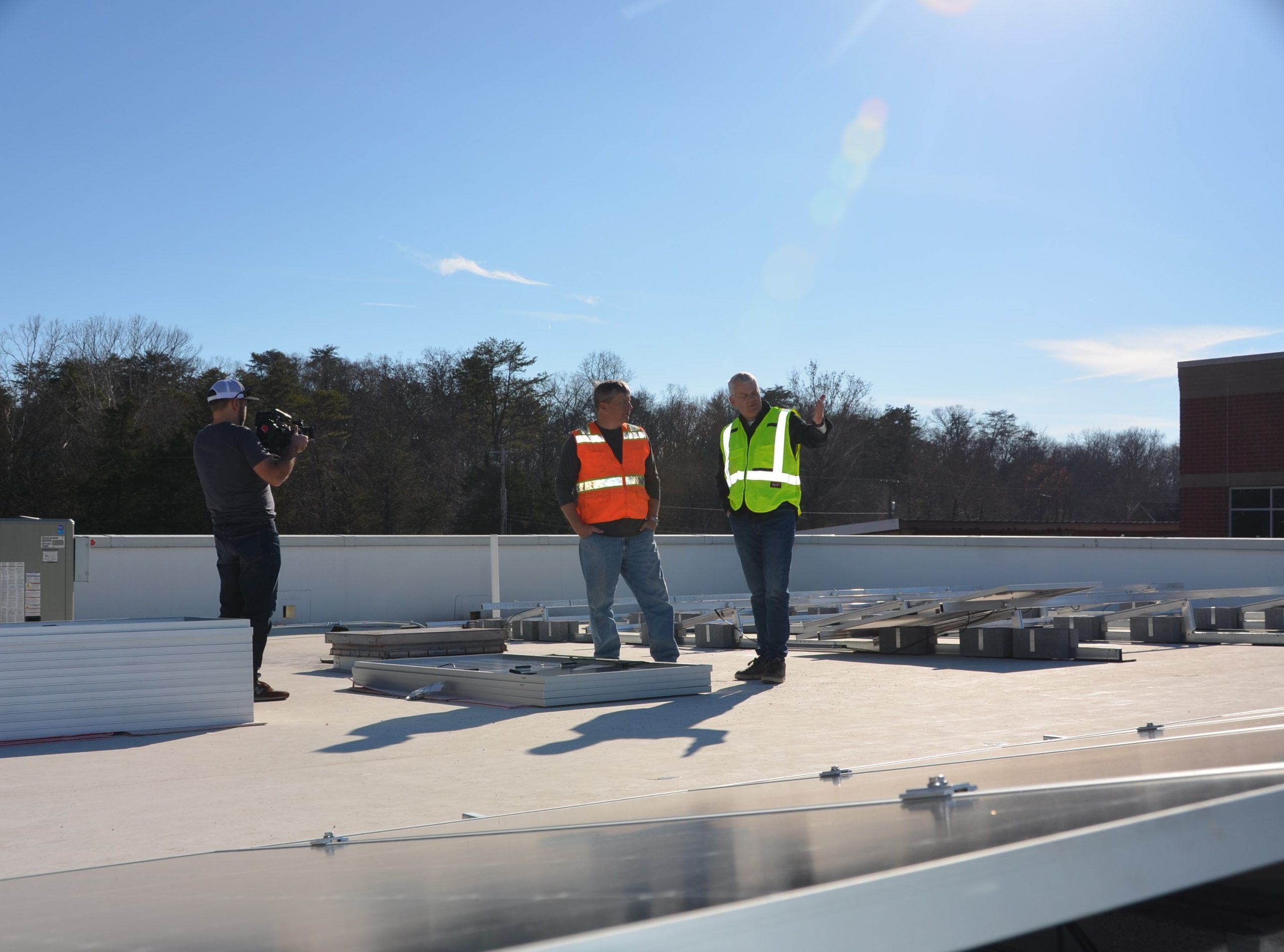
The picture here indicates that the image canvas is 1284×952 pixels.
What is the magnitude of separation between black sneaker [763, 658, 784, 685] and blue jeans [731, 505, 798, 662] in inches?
1.2

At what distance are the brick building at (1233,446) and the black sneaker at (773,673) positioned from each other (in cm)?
2544

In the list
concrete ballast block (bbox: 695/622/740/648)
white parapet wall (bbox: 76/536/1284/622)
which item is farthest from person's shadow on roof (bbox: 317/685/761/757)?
white parapet wall (bbox: 76/536/1284/622)

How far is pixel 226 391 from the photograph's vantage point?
6.34 metres

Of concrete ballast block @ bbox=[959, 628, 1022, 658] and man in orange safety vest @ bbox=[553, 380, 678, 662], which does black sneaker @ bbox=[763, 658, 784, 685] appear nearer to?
man in orange safety vest @ bbox=[553, 380, 678, 662]

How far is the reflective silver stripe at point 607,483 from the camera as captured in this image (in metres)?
6.73

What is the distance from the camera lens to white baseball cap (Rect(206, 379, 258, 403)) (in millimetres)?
6309

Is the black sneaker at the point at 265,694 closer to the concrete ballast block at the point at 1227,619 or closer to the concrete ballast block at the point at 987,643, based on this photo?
the concrete ballast block at the point at 987,643

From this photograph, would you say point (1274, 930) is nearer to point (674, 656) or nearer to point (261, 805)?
point (261, 805)

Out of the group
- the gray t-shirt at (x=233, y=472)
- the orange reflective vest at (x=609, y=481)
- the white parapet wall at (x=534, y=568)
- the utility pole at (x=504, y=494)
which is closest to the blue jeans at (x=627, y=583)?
the orange reflective vest at (x=609, y=481)

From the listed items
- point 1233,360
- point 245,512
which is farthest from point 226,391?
point 1233,360

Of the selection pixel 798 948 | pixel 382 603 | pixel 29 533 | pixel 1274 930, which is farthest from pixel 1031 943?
pixel 382 603

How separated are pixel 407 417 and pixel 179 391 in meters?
11.2

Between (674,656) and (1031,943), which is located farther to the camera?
(674,656)

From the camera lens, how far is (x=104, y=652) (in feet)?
16.8
